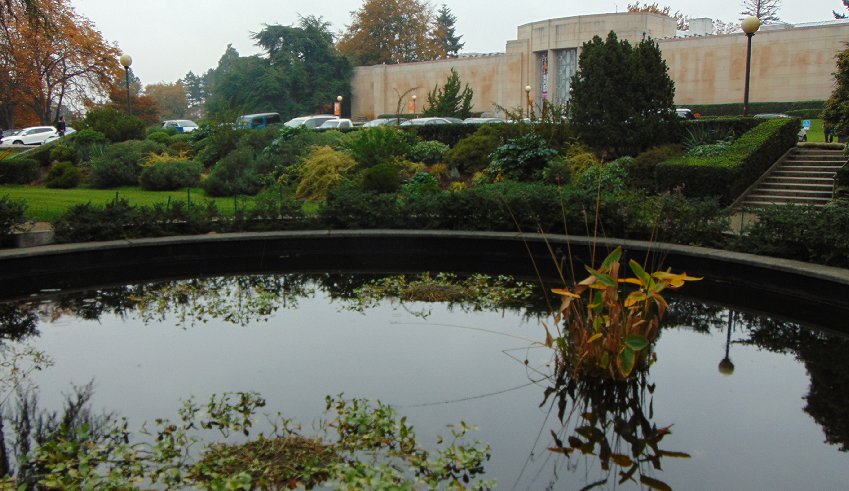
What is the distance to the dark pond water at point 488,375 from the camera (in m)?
4.60

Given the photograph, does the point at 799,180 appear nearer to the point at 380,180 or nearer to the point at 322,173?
the point at 380,180

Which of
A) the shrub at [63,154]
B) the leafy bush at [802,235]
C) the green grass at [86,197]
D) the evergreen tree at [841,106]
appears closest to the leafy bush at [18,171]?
the green grass at [86,197]

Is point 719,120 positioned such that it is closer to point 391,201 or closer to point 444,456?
point 391,201

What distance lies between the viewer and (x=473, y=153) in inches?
722

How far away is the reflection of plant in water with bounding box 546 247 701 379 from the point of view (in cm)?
554

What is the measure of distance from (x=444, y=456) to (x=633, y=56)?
1397 centimetres

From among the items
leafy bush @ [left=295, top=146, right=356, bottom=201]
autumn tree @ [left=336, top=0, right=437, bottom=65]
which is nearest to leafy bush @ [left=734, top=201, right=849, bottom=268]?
leafy bush @ [left=295, top=146, right=356, bottom=201]

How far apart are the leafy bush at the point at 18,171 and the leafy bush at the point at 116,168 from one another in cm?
179

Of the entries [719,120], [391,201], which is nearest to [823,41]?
[719,120]

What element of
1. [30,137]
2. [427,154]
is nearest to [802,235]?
[427,154]

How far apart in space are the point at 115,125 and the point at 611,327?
71.7 ft

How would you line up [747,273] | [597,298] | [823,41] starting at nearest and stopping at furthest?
[597,298], [747,273], [823,41]

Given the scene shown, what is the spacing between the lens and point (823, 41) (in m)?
34.3

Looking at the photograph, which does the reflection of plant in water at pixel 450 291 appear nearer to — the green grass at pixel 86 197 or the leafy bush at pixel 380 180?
the leafy bush at pixel 380 180
